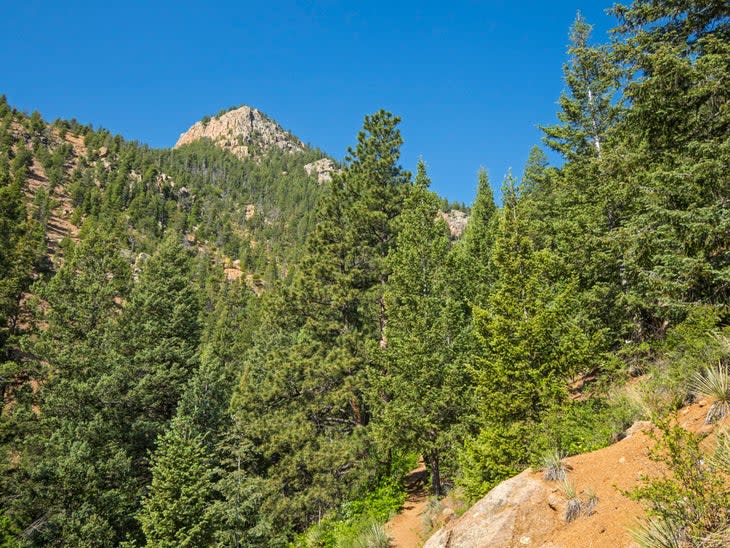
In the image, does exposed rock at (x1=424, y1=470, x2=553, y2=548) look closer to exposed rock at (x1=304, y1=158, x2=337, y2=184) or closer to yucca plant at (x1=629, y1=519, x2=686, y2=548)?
yucca plant at (x1=629, y1=519, x2=686, y2=548)

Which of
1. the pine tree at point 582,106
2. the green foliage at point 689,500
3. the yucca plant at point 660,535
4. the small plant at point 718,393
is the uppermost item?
the pine tree at point 582,106

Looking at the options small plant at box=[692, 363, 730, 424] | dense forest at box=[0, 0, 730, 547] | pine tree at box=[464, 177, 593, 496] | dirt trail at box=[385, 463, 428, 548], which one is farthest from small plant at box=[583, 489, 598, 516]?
dirt trail at box=[385, 463, 428, 548]

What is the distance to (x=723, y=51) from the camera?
9.96m

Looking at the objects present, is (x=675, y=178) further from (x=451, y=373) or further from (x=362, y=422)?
(x=362, y=422)

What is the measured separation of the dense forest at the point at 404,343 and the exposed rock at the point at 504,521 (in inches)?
45.2

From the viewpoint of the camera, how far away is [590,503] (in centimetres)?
770

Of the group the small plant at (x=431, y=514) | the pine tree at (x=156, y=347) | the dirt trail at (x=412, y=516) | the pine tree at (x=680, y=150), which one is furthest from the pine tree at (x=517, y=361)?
the pine tree at (x=156, y=347)

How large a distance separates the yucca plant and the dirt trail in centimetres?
847

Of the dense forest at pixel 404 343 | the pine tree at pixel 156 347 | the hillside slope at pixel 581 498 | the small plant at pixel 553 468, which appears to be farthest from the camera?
the pine tree at pixel 156 347

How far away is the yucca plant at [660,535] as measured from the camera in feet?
16.3

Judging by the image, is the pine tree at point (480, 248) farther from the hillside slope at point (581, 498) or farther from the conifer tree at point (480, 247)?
the hillside slope at point (581, 498)

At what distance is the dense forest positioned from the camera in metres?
10.1

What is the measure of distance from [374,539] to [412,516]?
2.80 metres

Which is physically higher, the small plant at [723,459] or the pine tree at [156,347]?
the pine tree at [156,347]
